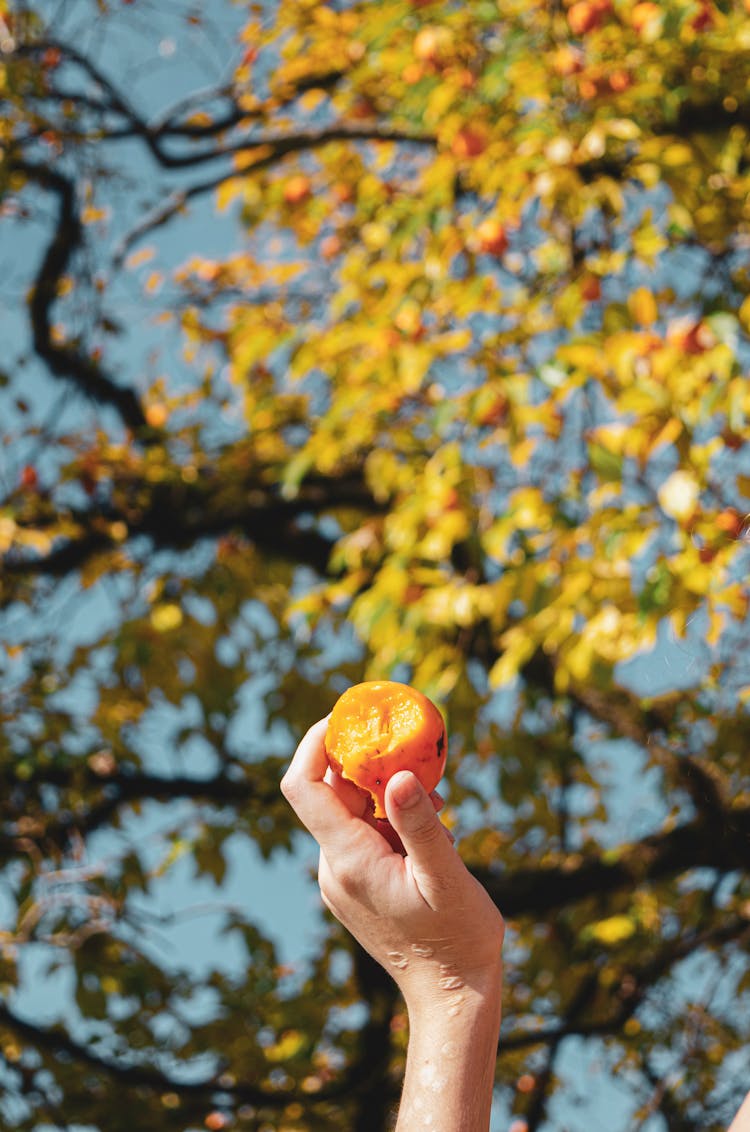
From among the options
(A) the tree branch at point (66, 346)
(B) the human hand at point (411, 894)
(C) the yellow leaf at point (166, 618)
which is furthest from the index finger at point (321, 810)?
(A) the tree branch at point (66, 346)

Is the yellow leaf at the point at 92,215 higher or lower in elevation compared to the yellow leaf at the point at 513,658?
higher

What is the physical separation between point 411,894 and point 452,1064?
11 centimetres

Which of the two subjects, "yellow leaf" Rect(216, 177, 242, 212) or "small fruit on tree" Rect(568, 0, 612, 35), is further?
"yellow leaf" Rect(216, 177, 242, 212)

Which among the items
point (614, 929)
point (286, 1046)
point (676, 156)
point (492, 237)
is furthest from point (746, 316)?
point (286, 1046)

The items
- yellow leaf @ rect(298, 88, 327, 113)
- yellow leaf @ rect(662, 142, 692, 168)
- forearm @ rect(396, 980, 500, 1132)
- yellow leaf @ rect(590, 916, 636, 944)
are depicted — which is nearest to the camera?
forearm @ rect(396, 980, 500, 1132)

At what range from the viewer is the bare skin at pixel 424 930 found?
2.66 feet

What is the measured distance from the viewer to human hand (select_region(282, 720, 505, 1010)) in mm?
825

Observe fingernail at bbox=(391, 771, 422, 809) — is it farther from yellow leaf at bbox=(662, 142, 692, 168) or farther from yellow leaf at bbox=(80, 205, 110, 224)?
yellow leaf at bbox=(80, 205, 110, 224)

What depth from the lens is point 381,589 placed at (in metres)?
2.88

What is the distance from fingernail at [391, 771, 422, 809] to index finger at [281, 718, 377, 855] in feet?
0.31

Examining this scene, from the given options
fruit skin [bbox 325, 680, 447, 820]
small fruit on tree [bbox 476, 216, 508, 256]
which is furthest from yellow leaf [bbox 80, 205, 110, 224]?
fruit skin [bbox 325, 680, 447, 820]

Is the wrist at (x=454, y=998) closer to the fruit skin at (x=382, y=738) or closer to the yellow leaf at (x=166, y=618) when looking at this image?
the fruit skin at (x=382, y=738)

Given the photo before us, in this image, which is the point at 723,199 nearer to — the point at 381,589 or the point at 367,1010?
the point at 381,589

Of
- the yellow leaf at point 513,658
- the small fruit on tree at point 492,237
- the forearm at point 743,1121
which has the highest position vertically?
the small fruit on tree at point 492,237
